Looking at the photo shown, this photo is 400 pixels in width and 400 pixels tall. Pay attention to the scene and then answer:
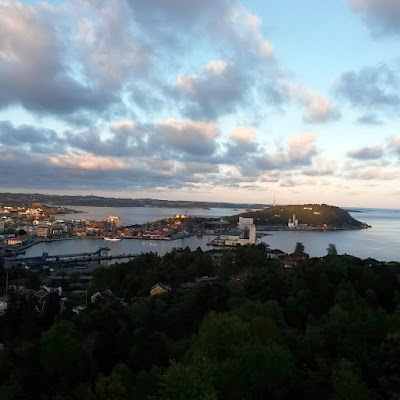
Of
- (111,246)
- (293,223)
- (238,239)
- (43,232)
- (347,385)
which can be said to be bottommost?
(111,246)

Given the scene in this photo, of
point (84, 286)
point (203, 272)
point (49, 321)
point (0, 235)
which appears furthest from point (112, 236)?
point (49, 321)

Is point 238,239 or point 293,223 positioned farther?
point 293,223

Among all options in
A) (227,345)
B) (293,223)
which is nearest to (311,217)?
(293,223)

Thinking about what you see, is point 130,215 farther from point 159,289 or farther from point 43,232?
point 159,289

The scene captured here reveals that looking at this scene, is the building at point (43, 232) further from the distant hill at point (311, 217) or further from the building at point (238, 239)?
the distant hill at point (311, 217)

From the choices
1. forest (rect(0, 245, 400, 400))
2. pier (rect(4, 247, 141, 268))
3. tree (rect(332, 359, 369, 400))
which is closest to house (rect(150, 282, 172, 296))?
forest (rect(0, 245, 400, 400))

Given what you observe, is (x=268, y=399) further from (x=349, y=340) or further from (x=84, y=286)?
(x=84, y=286)

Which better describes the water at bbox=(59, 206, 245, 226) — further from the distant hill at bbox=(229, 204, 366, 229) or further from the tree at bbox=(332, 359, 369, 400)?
the tree at bbox=(332, 359, 369, 400)
